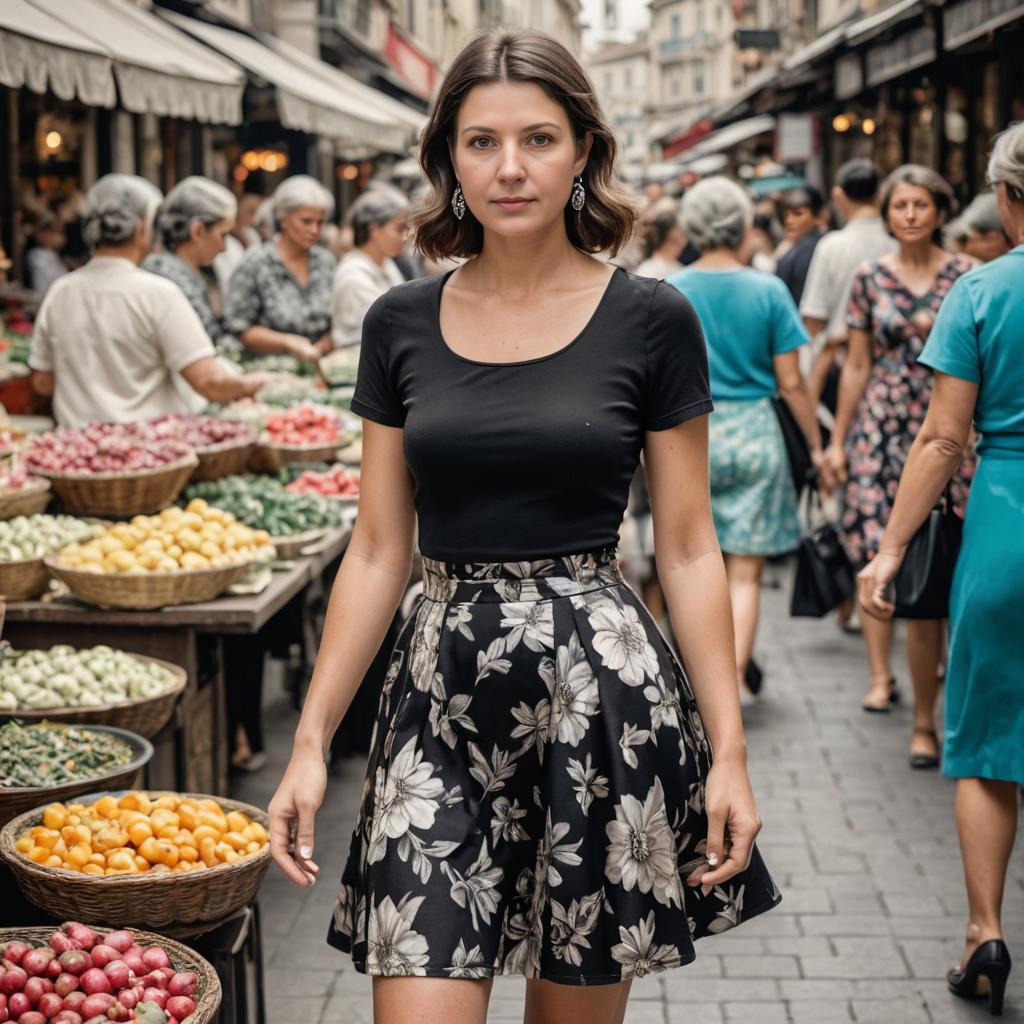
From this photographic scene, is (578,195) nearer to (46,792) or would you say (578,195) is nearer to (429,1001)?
(429,1001)

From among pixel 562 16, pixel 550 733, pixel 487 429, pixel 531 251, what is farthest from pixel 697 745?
pixel 562 16

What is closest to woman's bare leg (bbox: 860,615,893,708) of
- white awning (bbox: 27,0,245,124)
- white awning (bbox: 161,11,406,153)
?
white awning (bbox: 27,0,245,124)

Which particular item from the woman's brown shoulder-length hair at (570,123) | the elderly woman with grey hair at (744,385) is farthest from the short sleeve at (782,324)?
the woman's brown shoulder-length hair at (570,123)

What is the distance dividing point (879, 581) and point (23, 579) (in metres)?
2.60

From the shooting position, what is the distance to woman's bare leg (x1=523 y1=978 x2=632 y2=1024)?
257cm

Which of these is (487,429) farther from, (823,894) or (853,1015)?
(823,894)

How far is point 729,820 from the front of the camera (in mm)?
2549

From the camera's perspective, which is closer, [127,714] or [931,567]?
[127,714]

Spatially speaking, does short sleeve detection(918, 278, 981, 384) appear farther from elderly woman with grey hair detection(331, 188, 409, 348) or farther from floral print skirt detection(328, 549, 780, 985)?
elderly woman with grey hair detection(331, 188, 409, 348)

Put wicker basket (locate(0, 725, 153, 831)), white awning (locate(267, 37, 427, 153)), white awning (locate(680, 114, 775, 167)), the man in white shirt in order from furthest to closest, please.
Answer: white awning (locate(680, 114, 775, 167)) → white awning (locate(267, 37, 427, 153)) → the man in white shirt → wicker basket (locate(0, 725, 153, 831))

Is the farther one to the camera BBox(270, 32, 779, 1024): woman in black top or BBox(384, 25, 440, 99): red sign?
BBox(384, 25, 440, 99): red sign

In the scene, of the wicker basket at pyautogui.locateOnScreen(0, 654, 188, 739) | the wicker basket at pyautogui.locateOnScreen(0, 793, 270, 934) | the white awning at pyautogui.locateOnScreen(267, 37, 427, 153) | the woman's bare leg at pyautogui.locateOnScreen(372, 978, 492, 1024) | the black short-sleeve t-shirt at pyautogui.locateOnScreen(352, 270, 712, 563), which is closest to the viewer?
the woman's bare leg at pyautogui.locateOnScreen(372, 978, 492, 1024)

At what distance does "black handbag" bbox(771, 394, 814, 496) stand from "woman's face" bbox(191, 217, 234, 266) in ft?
9.09

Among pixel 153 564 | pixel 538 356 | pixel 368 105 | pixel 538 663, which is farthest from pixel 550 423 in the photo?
pixel 368 105
